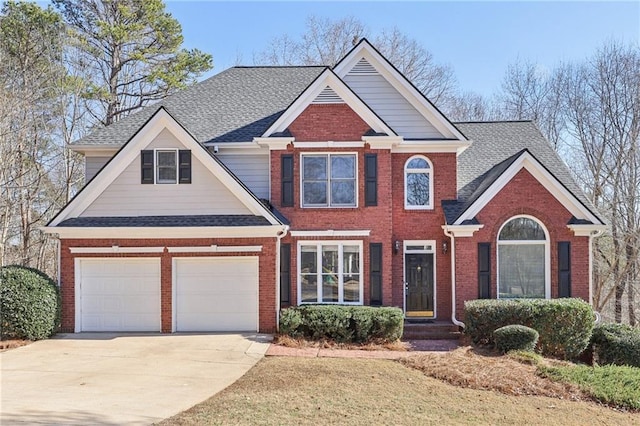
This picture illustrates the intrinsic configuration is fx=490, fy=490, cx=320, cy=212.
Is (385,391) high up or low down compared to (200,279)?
down

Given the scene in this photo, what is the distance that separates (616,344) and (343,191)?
27.7ft

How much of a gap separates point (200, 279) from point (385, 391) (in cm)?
721

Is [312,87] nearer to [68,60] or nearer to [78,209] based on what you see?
[78,209]

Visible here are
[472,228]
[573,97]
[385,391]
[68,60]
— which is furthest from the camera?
[573,97]

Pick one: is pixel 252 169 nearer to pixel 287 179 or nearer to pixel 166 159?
pixel 287 179

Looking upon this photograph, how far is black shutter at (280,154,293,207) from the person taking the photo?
1505cm

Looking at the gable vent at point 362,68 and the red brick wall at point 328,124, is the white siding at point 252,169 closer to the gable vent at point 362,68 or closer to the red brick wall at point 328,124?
the red brick wall at point 328,124

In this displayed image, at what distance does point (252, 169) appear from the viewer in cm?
1574

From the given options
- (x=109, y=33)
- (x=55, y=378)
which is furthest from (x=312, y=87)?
(x=109, y=33)

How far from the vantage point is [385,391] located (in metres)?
8.75

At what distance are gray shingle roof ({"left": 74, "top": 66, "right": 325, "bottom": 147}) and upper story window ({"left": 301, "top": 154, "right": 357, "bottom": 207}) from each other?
2.28 metres

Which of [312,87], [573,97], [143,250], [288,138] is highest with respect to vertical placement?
[573,97]

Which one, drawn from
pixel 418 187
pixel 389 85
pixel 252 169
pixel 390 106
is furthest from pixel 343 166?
pixel 389 85

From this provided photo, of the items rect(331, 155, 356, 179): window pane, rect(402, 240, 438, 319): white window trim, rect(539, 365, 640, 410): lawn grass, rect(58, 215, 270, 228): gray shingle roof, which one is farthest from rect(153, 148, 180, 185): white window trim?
rect(539, 365, 640, 410): lawn grass
